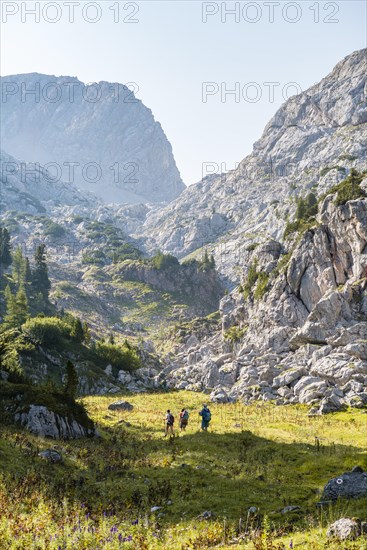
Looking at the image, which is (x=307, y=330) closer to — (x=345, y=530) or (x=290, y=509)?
(x=290, y=509)

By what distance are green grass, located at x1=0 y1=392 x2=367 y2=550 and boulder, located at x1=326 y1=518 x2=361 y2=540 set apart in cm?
39

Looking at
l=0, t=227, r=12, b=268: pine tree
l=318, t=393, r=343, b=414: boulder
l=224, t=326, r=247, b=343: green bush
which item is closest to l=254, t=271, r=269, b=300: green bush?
l=224, t=326, r=247, b=343: green bush

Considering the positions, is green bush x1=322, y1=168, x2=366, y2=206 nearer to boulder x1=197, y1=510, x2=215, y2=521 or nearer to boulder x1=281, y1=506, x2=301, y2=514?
boulder x1=281, y1=506, x2=301, y2=514

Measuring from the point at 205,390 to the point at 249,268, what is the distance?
1665 inches

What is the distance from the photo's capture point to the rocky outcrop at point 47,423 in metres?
25.9

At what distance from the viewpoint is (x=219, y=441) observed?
2950 cm

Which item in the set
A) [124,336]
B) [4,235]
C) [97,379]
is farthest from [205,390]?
[4,235]

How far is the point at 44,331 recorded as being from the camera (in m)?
70.9

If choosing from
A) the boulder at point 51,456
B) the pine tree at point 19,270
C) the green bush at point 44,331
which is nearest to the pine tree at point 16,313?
the green bush at point 44,331

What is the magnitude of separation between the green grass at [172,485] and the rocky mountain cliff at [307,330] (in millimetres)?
19067

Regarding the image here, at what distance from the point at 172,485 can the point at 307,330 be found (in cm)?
5433

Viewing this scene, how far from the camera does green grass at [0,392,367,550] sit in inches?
421

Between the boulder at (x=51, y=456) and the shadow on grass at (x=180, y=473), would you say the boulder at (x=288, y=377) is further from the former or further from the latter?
the boulder at (x=51, y=456)

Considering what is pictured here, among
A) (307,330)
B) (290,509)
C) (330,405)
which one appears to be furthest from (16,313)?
(290,509)
